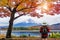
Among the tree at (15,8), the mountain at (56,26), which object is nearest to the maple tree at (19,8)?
the tree at (15,8)

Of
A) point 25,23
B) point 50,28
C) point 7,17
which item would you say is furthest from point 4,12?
point 50,28

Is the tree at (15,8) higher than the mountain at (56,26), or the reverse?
the tree at (15,8)

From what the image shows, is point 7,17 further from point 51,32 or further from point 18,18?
point 51,32

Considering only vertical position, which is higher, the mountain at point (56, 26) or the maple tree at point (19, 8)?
the maple tree at point (19, 8)

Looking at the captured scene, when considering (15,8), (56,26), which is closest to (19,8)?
(15,8)

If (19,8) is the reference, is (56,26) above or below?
below

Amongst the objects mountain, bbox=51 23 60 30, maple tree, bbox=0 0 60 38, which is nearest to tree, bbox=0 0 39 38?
maple tree, bbox=0 0 60 38

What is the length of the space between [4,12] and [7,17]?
6 cm

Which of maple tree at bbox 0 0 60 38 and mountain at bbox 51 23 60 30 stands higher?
maple tree at bbox 0 0 60 38

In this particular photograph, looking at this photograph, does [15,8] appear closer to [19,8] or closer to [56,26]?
[19,8]

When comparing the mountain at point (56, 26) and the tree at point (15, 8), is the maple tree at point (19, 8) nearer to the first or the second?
the tree at point (15, 8)

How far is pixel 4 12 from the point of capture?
2.72 m

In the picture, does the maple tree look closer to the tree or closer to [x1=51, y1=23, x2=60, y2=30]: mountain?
the tree

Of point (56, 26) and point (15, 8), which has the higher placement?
point (15, 8)
